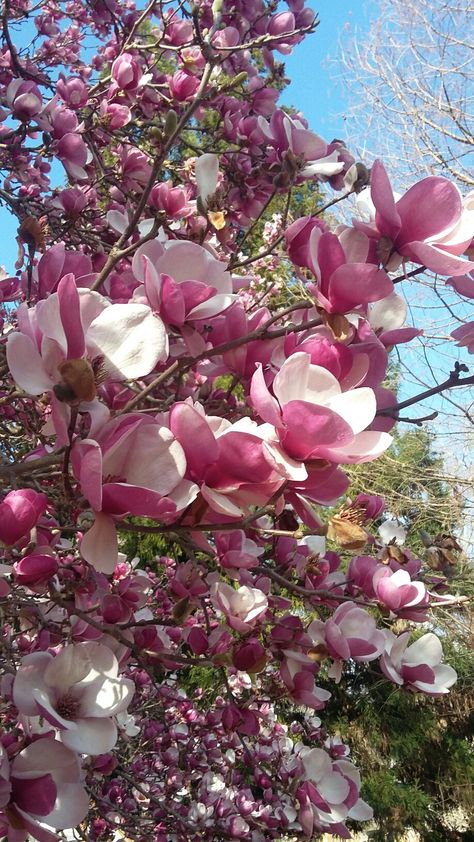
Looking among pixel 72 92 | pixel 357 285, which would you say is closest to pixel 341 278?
pixel 357 285

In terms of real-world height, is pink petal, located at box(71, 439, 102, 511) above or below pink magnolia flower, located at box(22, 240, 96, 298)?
below

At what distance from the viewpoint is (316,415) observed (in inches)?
20.9

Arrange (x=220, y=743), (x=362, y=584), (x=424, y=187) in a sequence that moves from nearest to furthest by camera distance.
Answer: (x=424, y=187), (x=362, y=584), (x=220, y=743)

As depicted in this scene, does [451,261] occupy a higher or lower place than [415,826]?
higher

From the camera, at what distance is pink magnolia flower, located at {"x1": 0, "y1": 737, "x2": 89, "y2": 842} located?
646 millimetres

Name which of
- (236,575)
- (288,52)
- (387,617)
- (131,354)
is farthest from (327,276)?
(288,52)

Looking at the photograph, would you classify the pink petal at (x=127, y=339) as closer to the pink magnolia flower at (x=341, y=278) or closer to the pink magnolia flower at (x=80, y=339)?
the pink magnolia flower at (x=80, y=339)

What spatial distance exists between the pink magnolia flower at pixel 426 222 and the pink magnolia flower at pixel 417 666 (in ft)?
2.10

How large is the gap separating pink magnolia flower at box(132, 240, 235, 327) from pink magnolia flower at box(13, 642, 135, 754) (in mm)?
392

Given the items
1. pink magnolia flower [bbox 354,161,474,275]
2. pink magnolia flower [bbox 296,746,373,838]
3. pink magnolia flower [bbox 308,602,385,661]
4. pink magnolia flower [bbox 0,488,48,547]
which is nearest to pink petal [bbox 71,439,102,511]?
pink magnolia flower [bbox 0,488,48,547]

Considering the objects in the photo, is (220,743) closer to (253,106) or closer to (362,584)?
(362,584)

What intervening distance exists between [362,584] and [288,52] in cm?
158

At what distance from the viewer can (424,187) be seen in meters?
0.67

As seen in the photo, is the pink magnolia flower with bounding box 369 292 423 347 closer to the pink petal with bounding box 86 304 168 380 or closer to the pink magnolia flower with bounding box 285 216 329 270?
the pink magnolia flower with bounding box 285 216 329 270
